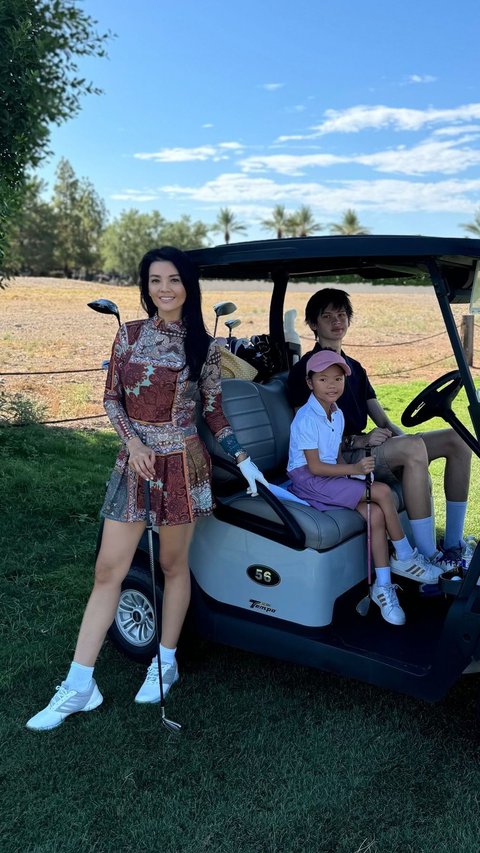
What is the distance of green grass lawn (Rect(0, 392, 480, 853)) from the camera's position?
227 cm

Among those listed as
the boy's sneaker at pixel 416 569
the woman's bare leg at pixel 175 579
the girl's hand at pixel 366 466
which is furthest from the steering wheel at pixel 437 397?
the woman's bare leg at pixel 175 579

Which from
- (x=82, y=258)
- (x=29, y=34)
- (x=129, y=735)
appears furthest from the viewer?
(x=82, y=258)

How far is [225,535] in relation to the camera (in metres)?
2.96

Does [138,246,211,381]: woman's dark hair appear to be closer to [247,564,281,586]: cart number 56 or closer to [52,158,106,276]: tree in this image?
[247,564,281,586]: cart number 56

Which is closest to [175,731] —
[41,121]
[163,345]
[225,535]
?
[225,535]

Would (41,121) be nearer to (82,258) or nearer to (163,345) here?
(163,345)

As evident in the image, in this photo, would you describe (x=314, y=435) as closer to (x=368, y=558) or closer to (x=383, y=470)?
(x=383, y=470)

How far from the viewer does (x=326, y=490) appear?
3.04 metres

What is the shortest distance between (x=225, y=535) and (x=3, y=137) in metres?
3.47

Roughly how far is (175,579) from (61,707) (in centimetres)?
60

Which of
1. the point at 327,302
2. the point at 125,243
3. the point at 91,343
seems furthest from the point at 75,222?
the point at 327,302

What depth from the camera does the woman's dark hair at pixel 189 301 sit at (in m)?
2.72

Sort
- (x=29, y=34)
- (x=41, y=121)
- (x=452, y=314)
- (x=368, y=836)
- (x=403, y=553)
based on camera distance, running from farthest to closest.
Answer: (x=41, y=121)
(x=29, y=34)
(x=403, y=553)
(x=452, y=314)
(x=368, y=836)

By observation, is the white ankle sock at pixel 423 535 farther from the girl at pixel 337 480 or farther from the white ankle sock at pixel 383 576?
the white ankle sock at pixel 383 576
